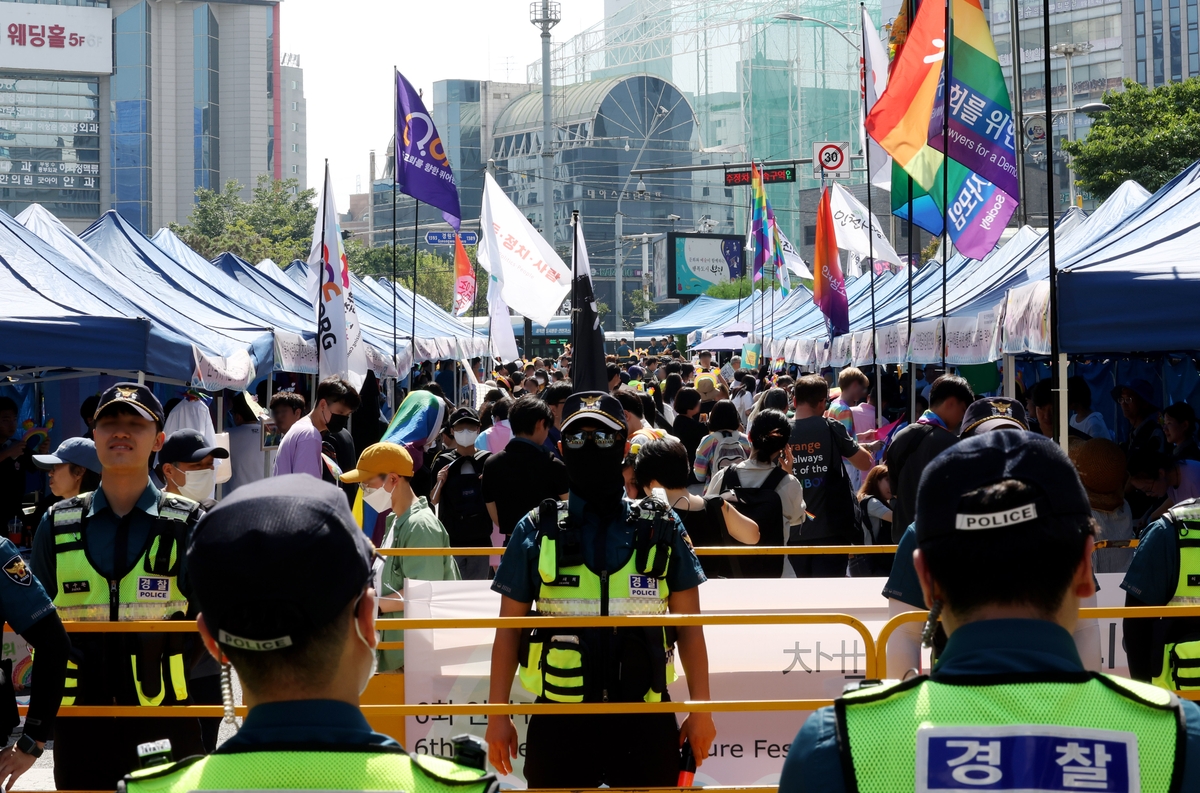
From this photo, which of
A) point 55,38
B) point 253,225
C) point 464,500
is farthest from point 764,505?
point 55,38

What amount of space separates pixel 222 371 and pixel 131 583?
6313 millimetres

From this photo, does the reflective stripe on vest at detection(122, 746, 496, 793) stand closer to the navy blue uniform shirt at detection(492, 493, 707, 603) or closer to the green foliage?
the navy blue uniform shirt at detection(492, 493, 707, 603)

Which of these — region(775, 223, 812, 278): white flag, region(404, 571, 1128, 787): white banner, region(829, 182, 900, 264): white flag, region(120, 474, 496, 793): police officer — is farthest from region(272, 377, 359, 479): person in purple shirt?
region(775, 223, 812, 278): white flag

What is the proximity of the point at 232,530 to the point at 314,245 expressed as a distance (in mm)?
11110

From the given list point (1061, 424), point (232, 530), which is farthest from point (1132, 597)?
point (232, 530)

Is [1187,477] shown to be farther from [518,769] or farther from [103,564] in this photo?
[103,564]

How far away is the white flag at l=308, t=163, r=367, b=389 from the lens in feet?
38.0

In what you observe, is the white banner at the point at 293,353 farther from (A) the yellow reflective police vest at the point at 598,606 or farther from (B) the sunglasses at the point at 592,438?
(A) the yellow reflective police vest at the point at 598,606

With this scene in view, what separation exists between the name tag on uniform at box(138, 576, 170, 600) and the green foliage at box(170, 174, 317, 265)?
63063 millimetres

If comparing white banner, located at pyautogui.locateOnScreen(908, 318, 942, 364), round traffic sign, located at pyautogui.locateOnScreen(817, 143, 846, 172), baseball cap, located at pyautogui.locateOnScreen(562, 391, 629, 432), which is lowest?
baseball cap, located at pyautogui.locateOnScreen(562, 391, 629, 432)

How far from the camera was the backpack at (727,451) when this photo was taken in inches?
337

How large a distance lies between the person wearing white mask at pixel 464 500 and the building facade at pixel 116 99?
10193 centimetres

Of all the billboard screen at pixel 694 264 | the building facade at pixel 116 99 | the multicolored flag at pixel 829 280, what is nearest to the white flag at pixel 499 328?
the multicolored flag at pixel 829 280

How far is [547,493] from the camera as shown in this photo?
7348 millimetres
